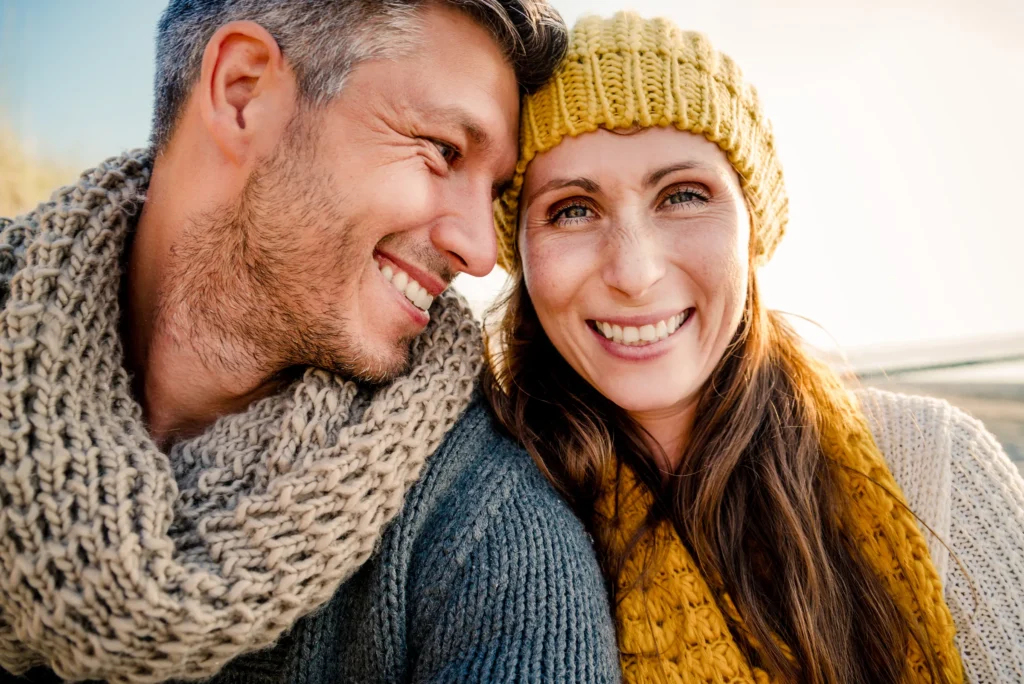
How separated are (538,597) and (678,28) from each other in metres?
1.44

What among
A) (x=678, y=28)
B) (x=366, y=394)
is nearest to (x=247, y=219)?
(x=366, y=394)

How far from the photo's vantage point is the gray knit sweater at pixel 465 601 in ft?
4.23

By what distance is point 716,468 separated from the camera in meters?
1.76

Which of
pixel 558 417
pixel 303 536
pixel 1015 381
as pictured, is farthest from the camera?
pixel 1015 381

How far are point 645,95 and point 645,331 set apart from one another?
0.57 m

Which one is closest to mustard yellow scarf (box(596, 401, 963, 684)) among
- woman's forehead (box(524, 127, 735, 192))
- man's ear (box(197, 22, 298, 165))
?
woman's forehead (box(524, 127, 735, 192))

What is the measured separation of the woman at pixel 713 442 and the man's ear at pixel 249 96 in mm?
593

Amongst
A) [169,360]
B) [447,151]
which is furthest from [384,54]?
[169,360]

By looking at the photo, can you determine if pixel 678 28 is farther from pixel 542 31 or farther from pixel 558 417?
pixel 558 417

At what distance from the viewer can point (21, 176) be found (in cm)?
326

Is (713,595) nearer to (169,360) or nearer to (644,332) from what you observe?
(644,332)

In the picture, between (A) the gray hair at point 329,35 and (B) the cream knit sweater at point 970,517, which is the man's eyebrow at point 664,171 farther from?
(B) the cream knit sweater at point 970,517

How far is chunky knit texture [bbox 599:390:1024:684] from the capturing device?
1.53 metres

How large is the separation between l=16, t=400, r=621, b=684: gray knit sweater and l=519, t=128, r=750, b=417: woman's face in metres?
0.41
